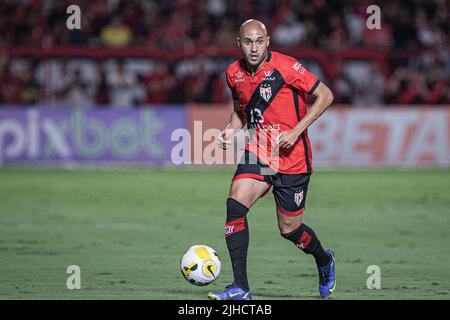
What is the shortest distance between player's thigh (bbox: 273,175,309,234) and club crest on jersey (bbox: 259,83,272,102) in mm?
680

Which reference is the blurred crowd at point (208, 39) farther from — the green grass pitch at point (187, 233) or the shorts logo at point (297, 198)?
the shorts logo at point (297, 198)

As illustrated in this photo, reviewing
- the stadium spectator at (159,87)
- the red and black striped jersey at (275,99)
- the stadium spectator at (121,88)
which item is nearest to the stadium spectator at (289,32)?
the stadium spectator at (159,87)

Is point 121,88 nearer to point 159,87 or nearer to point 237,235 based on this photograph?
point 159,87

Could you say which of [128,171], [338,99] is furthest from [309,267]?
[338,99]

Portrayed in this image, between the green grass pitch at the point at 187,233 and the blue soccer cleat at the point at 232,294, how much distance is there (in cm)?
34

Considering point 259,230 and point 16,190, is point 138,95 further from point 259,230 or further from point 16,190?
point 259,230

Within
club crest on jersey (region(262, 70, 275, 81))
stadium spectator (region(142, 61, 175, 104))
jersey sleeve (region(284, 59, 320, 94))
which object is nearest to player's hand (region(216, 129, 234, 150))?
club crest on jersey (region(262, 70, 275, 81))

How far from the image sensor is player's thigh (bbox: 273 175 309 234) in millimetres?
8156

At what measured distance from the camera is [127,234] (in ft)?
40.3

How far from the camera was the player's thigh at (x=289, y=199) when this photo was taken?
8.16m

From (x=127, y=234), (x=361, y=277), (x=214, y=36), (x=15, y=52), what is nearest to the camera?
(x=361, y=277)

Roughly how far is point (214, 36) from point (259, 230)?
12.0m

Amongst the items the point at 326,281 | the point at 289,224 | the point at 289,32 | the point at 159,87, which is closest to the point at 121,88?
the point at 159,87

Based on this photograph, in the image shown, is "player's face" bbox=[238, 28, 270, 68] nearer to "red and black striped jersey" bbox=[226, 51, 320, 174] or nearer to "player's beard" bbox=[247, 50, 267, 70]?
"player's beard" bbox=[247, 50, 267, 70]
